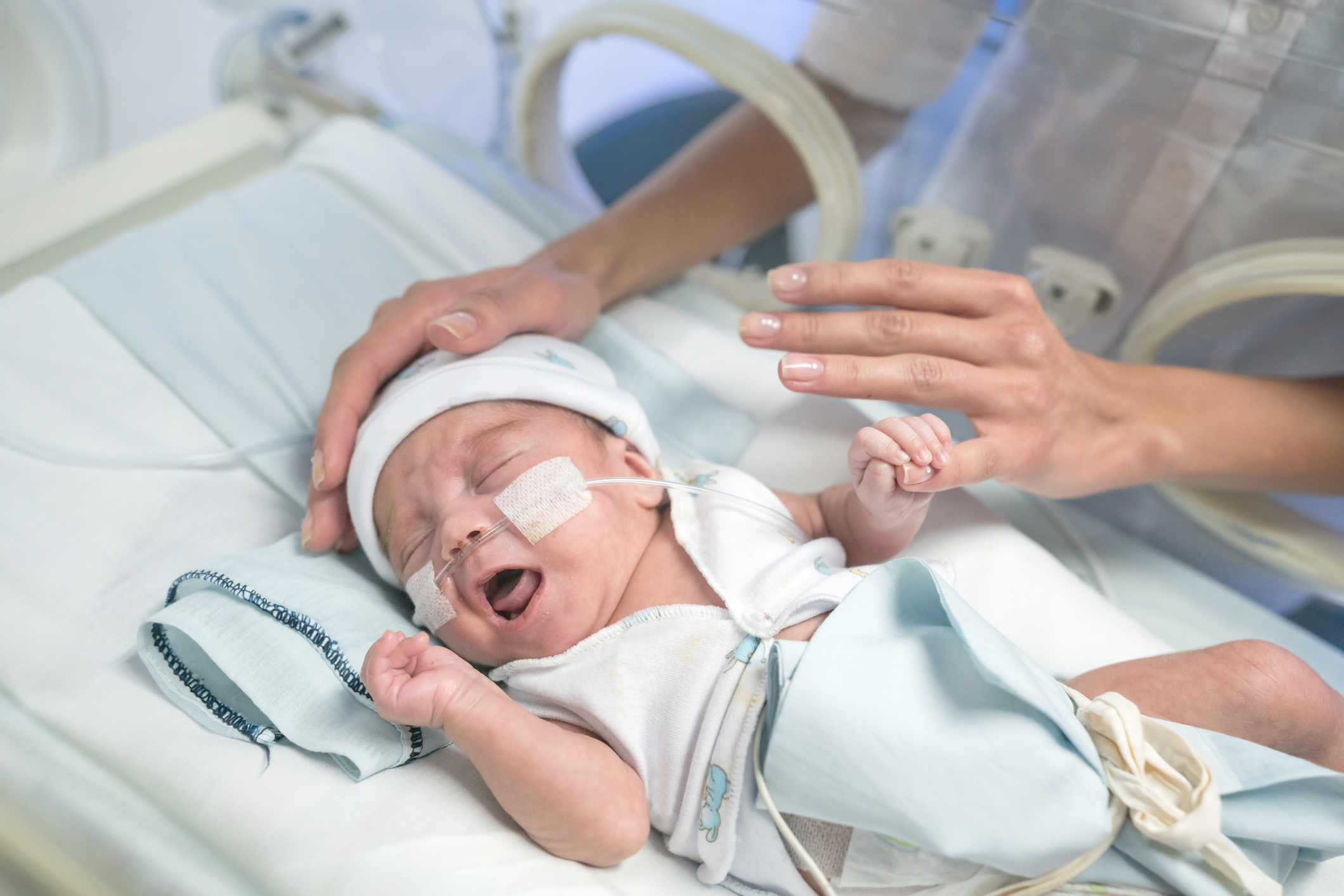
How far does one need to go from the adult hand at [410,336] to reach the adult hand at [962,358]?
310mm

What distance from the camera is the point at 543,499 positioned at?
91 cm

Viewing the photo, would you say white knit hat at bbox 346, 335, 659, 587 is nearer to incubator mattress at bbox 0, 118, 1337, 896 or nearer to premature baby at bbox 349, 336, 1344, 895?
premature baby at bbox 349, 336, 1344, 895

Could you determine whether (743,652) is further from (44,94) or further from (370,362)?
(44,94)

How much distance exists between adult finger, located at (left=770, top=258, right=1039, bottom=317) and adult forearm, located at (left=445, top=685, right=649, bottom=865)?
56 cm

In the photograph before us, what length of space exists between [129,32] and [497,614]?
7.07 ft

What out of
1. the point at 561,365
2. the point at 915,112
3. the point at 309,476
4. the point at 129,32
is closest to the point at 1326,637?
the point at 915,112

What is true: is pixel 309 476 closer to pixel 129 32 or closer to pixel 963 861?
pixel 963 861

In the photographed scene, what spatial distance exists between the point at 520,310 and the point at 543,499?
1.08 feet

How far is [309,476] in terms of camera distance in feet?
3.90

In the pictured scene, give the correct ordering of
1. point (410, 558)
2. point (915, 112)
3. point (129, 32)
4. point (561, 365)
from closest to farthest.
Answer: point (410, 558)
point (561, 365)
point (915, 112)
point (129, 32)

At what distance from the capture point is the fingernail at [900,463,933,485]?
33.7 inches

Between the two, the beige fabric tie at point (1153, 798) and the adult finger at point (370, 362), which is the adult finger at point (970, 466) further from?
the adult finger at point (370, 362)

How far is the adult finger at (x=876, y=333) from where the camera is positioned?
0.99 metres

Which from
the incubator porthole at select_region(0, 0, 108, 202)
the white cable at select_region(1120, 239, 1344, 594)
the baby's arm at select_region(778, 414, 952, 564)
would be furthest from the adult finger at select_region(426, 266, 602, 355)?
the incubator porthole at select_region(0, 0, 108, 202)
